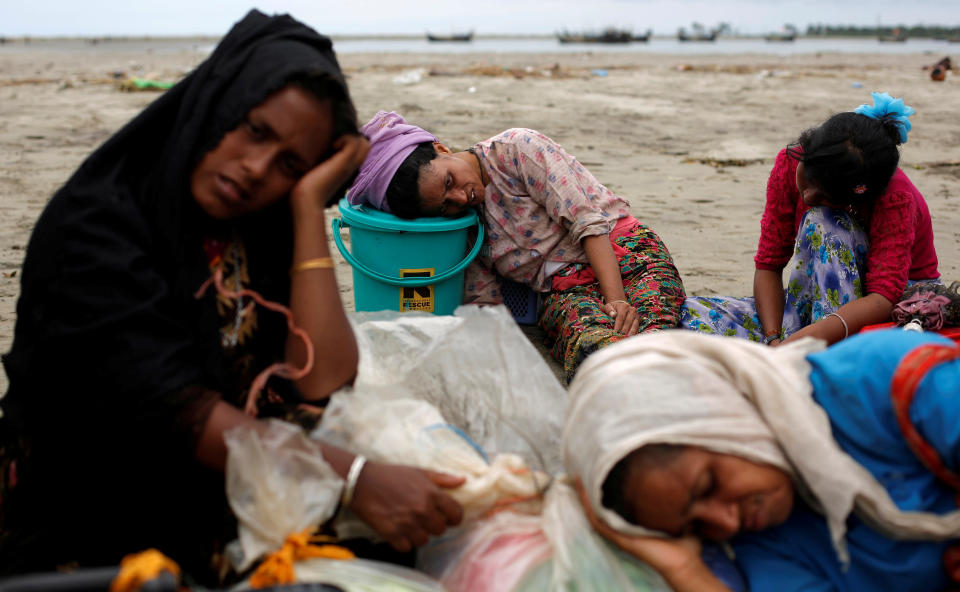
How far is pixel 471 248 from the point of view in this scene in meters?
3.22

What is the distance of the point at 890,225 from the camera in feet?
8.52

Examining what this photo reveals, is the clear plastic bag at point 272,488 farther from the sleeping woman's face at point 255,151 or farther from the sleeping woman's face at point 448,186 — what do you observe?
the sleeping woman's face at point 448,186

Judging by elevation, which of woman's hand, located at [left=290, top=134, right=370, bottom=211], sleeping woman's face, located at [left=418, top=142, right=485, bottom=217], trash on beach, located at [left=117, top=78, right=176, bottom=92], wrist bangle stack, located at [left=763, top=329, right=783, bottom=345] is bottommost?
wrist bangle stack, located at [left=763, top=329, right=783, bottom=345]

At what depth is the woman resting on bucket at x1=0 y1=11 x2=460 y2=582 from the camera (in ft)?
4.18

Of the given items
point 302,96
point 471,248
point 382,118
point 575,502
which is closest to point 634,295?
point 471,248

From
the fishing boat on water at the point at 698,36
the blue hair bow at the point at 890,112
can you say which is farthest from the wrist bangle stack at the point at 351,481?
the fishing boat on water at the point at 698,36

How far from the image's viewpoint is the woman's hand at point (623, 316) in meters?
2.83

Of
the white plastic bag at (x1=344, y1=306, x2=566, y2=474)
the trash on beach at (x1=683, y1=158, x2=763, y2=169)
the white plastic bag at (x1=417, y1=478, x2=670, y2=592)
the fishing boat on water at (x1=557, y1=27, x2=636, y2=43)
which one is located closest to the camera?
the white plastic bag at (x1=417, y1=478, x2=670, y2=592)

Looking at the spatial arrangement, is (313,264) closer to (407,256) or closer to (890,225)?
(407,256)

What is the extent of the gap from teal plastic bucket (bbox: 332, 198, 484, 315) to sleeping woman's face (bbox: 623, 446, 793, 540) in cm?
174

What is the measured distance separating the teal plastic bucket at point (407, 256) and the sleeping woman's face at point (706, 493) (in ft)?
5.72

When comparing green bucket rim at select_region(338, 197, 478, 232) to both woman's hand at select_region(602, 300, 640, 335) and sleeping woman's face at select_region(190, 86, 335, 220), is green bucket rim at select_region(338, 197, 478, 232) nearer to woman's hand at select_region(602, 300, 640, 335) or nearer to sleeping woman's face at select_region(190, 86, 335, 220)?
woman's hand at select_region(602, 300, 640, 335)

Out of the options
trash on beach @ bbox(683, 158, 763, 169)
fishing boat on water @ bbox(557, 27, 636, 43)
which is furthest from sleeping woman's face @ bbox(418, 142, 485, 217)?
fishing boat on water @ bbox(557, 27, 636, 43)

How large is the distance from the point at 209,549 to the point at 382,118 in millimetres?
2167
